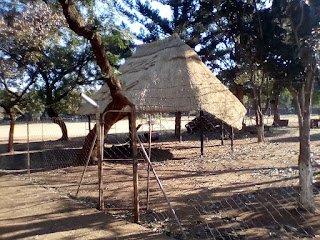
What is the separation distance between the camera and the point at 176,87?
11.8 meters

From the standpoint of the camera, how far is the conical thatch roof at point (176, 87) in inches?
447

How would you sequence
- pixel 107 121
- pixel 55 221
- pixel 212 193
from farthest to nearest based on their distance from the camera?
pixel 107 121 < pixel 212 193 < pixel 55 221

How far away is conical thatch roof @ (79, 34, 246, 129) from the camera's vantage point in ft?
37.2

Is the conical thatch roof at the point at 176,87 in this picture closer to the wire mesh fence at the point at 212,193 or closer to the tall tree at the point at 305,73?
the wire mesh fence at the point at 212,193

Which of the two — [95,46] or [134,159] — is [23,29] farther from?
[134,159]

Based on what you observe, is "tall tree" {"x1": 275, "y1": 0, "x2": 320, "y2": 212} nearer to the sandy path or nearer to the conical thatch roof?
the sandy path

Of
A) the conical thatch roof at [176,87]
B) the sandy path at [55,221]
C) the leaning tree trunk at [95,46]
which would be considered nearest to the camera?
the sandy path at [55,221]

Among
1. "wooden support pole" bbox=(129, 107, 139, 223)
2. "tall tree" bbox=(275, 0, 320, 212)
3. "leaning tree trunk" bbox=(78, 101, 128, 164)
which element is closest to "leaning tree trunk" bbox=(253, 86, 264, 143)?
"leaning tree trunk" bbox=(78, 101, 128, 164)

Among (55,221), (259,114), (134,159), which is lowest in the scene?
(55,221)

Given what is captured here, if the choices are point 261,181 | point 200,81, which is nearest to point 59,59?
point 200,81

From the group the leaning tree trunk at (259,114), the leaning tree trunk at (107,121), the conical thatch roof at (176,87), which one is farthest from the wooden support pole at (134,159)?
the leaning tree trunk at (259,114)

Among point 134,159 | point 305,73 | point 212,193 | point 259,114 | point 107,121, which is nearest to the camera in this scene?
point 134,159

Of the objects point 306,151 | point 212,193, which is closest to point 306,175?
point 306,151

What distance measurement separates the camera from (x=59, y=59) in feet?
57.4
